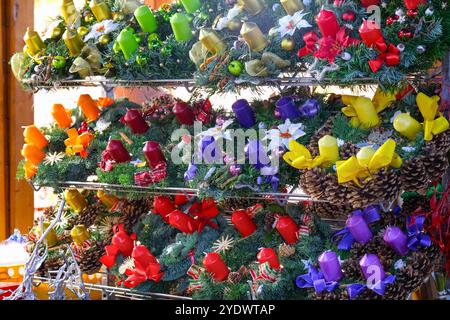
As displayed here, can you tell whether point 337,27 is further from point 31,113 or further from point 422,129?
point 31,113

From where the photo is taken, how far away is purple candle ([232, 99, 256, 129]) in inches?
89.1

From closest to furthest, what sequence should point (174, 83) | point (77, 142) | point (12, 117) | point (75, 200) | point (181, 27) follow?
point (181, 27)
point (174, 83)
point (77, 142)
point (75, 200)
point (12, 117)

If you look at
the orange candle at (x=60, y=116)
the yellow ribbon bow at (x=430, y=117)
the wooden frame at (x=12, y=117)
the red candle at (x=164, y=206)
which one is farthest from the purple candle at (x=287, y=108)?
the wooden frame at (x=12, y=117)

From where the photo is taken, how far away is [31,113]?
3350 mm

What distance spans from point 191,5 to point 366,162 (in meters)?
0.78

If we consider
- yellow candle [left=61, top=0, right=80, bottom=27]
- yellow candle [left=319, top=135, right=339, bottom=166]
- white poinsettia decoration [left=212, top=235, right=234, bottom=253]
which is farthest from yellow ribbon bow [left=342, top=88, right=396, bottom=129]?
yellow candle [left=61, top=0, right=80, bottom=27]

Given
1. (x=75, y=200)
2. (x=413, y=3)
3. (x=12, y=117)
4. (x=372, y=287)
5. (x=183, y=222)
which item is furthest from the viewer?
(x=12, y=117)

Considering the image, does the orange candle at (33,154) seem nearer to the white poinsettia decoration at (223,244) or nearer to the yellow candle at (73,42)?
the yellow candle at (73,42)

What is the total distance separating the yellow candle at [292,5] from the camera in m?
2.07

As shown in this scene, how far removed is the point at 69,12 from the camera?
2639mm

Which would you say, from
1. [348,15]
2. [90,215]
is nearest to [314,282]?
[348,15]

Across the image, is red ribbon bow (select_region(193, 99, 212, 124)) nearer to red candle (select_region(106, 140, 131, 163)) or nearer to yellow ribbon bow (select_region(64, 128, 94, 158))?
red candle (select_region(106, 140, 131, 163))

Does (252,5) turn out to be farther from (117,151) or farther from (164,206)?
(164,206)
